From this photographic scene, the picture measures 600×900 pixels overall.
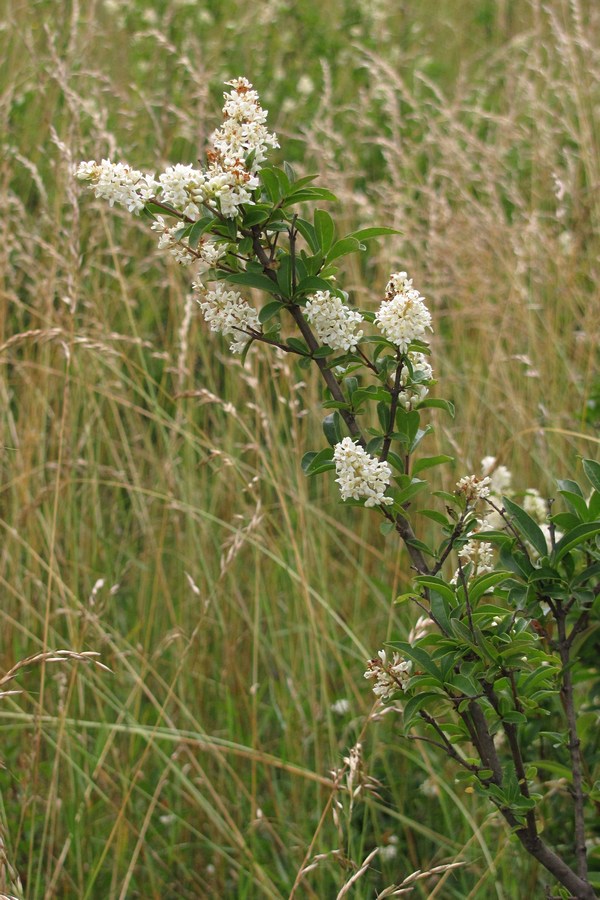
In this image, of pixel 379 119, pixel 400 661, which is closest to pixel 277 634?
pixel 400 661

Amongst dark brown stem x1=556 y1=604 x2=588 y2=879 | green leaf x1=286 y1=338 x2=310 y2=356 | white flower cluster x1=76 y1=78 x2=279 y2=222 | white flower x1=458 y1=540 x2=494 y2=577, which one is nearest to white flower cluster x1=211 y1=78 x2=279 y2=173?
white flower cluster x1=76 y1=78 x2=279 y2=222

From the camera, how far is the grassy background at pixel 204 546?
189 cm

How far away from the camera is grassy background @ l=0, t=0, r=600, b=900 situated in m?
1.89

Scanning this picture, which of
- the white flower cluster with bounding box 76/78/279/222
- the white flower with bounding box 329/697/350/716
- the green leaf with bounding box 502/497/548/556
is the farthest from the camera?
the white flower with bounding box 329/697/350/716

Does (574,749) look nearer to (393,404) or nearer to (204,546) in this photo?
(393,404)

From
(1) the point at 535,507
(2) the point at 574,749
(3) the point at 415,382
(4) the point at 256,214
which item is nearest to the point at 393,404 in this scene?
(3) the point at 415,382

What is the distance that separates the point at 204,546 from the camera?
2.50 m

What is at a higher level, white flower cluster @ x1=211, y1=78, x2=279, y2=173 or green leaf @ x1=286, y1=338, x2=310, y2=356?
white flower cluster @ x1=211, y1=78, x2=279, y2=173

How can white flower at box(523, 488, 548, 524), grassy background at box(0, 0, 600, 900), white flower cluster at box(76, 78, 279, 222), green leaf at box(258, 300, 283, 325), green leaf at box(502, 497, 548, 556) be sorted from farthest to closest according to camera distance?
grassy background at box(0, 0, 600, 900) → white flower at box(523, 488, 548, 524) → green leaf at box(502, 497, 548, 556) → green leaf at box(258, 300, 283, 325) → white flower cluster at box(76, 78, 279, 222)

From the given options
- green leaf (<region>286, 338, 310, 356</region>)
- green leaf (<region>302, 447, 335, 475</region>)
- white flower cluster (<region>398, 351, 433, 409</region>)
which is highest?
green leaf (<region>286, 338, 310, 356</region>)

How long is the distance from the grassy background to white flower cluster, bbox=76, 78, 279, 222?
81cm

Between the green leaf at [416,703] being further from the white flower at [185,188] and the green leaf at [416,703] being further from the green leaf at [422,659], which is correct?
the white flower at [185,188]

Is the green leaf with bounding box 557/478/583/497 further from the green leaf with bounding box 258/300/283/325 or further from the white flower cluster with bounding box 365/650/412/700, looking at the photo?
the green leaf with bounding box 258/300/283/325

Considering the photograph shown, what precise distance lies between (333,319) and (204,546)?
1.48 meters
